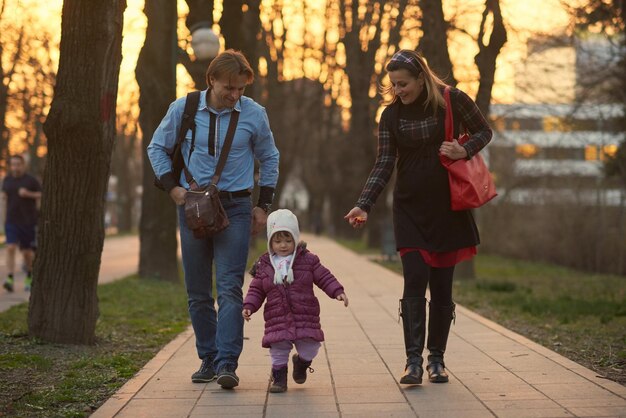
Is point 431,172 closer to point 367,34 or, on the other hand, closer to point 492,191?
point 492,191

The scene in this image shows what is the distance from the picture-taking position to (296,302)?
20.6 ft

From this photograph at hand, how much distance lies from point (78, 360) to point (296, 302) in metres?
2.22

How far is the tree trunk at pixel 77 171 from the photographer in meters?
8.32

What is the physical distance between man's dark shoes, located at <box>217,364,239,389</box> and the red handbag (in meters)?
1.59

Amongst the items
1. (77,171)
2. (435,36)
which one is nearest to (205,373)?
(77,171)

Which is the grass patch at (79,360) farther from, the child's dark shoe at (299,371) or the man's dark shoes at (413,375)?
the man's dark shoes at (413,375)

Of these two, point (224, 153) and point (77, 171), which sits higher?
point (224, 153)

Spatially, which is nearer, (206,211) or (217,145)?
(206,211)

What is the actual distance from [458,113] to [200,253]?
174 cm

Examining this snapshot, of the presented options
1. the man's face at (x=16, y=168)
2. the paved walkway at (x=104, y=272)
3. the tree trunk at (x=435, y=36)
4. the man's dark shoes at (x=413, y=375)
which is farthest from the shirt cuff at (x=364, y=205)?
the tree trunk at (x=435, y=36)

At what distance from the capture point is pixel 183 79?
94.8ft

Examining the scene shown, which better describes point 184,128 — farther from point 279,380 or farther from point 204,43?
point 204,43

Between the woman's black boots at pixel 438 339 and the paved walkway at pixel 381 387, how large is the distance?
99mm

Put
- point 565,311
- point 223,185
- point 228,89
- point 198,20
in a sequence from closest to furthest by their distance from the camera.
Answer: point 228,89, point 223,185, point 565,311, point 198,20
